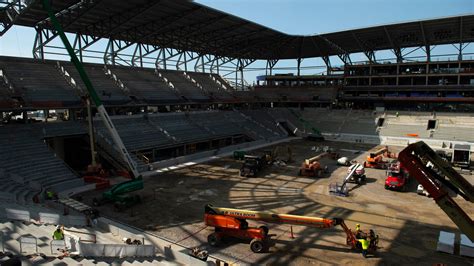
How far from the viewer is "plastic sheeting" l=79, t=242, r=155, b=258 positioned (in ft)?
41.5

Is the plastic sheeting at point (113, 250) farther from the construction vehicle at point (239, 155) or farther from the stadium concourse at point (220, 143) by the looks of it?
the construction vehicle at point (239, 155)

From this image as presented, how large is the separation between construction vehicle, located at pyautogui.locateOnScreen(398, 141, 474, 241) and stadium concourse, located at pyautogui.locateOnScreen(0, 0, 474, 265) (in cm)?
10

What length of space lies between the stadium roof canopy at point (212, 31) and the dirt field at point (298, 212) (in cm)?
1993

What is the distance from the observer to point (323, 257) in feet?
47.9

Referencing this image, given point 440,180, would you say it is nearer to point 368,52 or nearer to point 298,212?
point 298,212

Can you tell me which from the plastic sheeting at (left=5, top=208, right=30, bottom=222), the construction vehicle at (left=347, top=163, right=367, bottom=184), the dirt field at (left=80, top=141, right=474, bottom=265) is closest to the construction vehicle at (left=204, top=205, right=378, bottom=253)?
the dirt field at (left=80, top=141, right=474, bottom=265)

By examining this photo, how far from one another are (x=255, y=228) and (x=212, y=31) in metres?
38.9

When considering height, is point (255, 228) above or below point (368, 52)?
below

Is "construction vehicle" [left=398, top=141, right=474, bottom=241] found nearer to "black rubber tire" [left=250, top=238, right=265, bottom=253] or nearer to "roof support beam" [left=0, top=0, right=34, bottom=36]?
"black rubber tire" [left=250, top=238, right=265, bottom=253]

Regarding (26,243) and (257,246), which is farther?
(257,246)

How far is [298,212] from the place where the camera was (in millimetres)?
20500

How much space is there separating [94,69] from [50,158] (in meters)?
22.7

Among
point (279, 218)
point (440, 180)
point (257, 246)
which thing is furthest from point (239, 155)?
point (440, 180)

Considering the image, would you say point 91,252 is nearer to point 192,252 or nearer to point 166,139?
point 192,252
